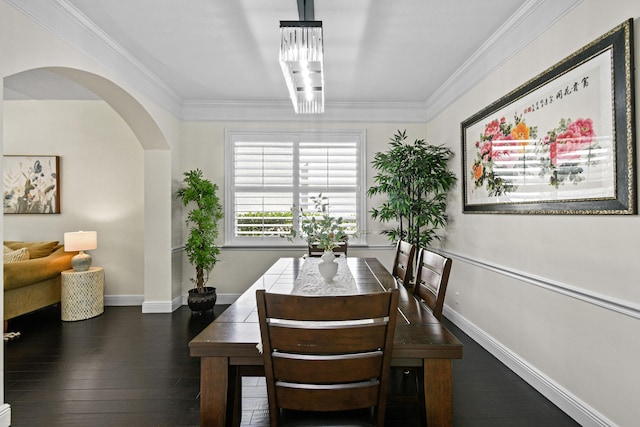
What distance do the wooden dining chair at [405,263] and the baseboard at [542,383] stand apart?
1.03m

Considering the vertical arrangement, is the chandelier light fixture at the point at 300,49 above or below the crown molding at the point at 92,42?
below

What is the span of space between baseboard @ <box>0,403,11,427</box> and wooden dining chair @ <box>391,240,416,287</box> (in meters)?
2.57

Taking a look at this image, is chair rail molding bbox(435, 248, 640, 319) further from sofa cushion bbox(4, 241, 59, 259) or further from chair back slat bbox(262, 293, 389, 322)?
sofa cushion bbox(4, 241, 59, 259)

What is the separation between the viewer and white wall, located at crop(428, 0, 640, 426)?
A: 1.67 m

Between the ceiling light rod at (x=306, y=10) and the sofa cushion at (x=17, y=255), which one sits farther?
the sofa cushion at (x=17, y=255)

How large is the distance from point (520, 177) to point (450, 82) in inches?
65.1

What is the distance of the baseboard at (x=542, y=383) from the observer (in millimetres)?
1885

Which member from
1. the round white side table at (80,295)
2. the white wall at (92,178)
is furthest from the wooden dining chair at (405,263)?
the round white side table at (80,295)

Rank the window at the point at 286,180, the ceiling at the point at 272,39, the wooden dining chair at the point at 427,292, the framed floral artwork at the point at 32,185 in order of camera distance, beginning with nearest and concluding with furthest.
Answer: the wooden dining chair at the point at 427,292 < the ceiling at the point at 272,39 < the framed floral artwork at the point at 32,185 < the window at the point at 286,180

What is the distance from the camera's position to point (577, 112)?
6.41 ft

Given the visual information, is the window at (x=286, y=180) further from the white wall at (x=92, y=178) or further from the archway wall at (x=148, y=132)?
the white wall at (x=92, y=178)

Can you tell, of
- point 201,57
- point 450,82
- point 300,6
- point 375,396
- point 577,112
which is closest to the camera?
point 375,396

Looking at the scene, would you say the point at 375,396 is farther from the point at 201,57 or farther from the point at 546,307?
the point at 201,57

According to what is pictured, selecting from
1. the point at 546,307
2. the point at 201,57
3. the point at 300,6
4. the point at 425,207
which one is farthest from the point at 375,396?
the point at 201,57
